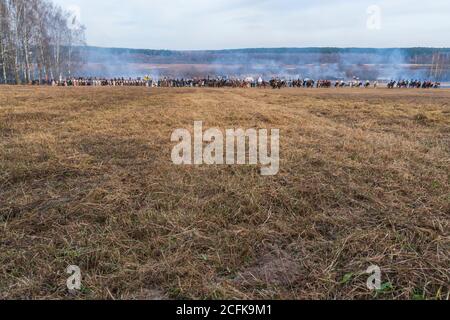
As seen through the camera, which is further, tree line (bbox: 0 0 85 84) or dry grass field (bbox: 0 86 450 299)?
tree line (bbox: 0 0 85 84)

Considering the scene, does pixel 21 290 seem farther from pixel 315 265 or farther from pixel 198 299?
pixel 315 265

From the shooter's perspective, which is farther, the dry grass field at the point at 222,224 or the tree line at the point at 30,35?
the tree line at the point at 30,35

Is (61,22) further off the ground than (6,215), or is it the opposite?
(61,22)

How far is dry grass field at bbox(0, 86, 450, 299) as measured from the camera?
2.73 m

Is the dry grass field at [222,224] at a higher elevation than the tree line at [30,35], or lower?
lower

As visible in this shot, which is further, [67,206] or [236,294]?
[67,206]

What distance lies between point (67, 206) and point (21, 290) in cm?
151

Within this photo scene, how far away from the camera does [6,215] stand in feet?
12.9

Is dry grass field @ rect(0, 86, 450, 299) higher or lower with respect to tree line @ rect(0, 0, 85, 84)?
lower

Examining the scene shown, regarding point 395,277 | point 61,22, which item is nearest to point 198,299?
point 395,277

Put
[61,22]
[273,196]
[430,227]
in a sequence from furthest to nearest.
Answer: [61,22] < [273,196] < [430,227]

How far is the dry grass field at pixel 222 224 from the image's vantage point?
8.95 ft

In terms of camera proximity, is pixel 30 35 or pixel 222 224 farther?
pixel 30 35

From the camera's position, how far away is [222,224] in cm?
367
